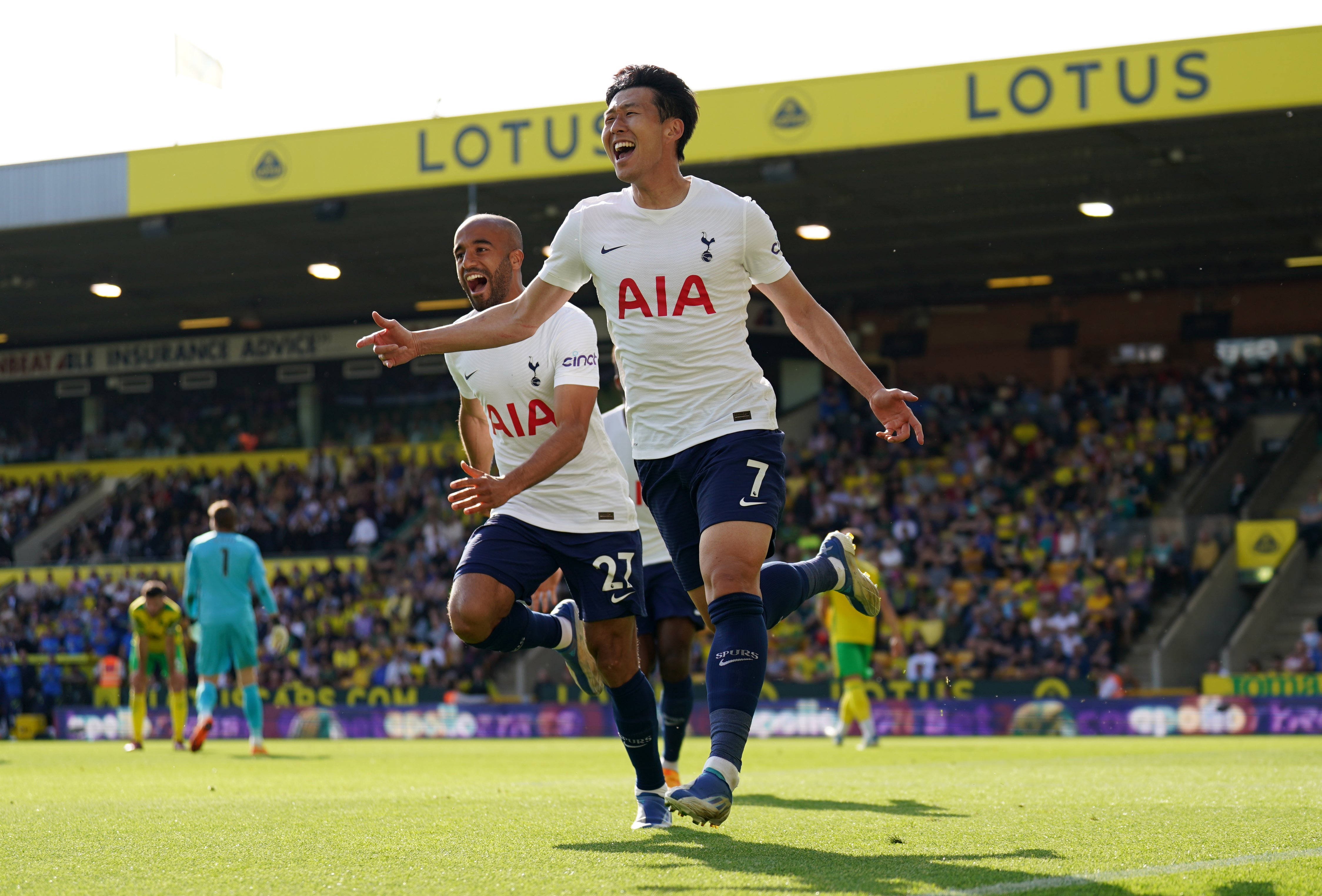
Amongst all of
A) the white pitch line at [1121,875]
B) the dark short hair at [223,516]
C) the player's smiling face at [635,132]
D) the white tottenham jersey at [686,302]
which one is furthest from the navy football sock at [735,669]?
the dark short hair at [223,516]

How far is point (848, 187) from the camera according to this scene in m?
22.8

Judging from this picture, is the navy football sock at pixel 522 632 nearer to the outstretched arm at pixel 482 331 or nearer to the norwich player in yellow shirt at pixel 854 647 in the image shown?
the outstretched arm at pixel 482 331

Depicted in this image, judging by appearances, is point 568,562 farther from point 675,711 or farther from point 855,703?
point 855,703

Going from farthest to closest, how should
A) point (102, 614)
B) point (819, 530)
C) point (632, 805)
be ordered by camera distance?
point (102, 614)
point (819, 530)
point (632, 805)

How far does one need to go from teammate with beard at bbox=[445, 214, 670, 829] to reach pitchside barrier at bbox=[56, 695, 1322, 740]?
39.6 ft

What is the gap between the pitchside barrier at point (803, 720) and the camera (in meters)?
17.9

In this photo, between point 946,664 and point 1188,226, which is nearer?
point 946,664

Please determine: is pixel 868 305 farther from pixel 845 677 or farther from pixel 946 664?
pixel 845 677

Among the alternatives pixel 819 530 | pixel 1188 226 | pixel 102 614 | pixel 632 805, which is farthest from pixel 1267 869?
pixel 102 614

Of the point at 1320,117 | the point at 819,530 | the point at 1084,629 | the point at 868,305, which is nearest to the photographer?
the point at 1320,117

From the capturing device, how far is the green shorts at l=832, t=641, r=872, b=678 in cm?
1445

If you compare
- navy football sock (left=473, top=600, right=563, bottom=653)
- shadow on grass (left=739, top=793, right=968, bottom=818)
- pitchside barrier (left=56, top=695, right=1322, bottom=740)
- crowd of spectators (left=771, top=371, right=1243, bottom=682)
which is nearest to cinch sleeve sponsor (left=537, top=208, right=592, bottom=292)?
navy football sock (left=473, top=600, right=563, bottom=653)

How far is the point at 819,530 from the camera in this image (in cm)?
2588

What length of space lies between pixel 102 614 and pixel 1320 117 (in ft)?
73.2
